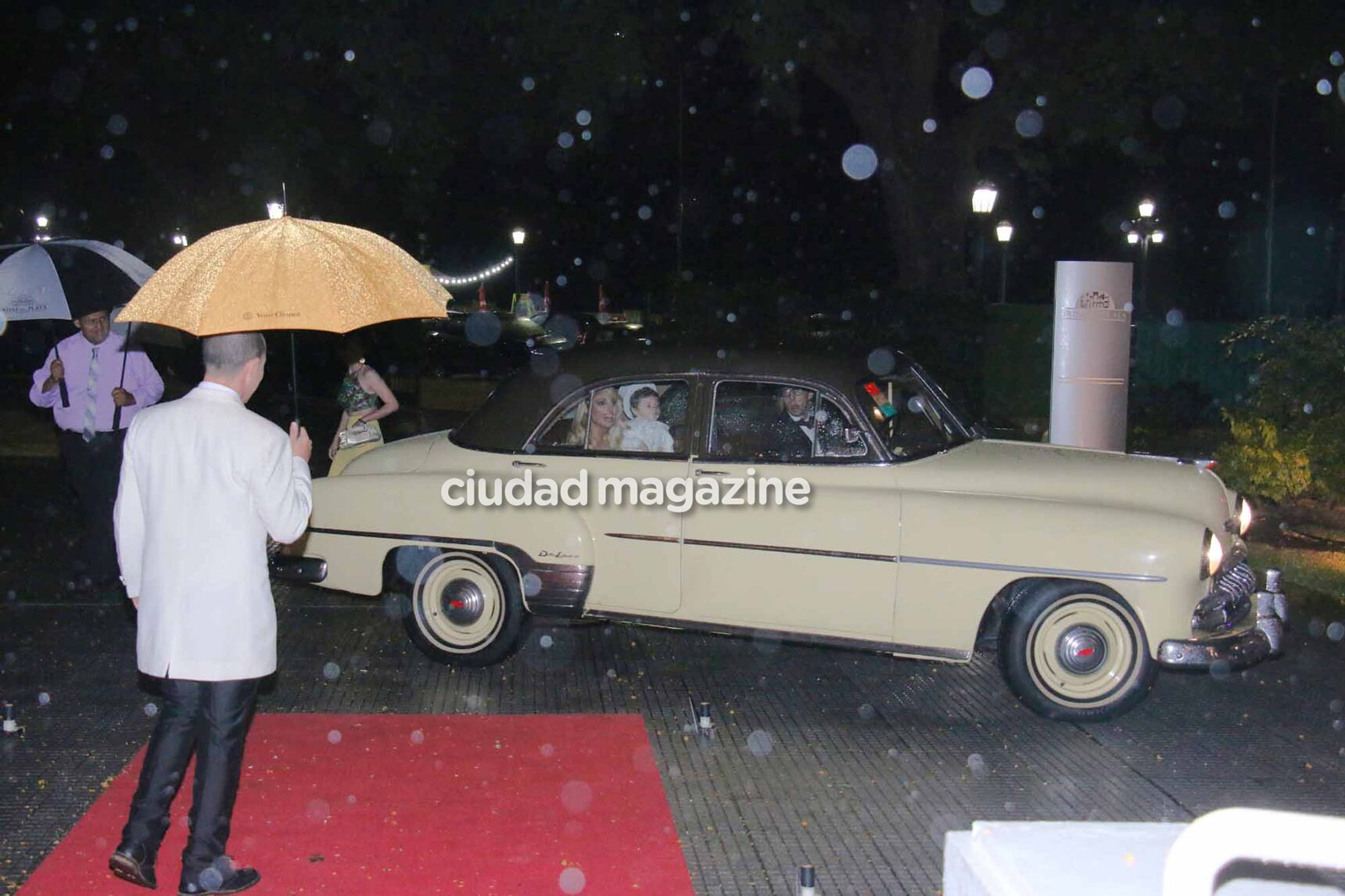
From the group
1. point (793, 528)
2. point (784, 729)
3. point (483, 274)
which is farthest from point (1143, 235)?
point (784, 729)

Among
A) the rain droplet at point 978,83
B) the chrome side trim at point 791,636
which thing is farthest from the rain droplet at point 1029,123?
the chrome side trim at point 791,636

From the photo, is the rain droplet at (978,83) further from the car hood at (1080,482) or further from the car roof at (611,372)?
the car hood at (1080,482)

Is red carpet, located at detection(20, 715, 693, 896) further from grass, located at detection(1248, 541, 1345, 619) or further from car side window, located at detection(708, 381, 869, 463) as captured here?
grass, located at detection(1248, 541, 1345, 619)

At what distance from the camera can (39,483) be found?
14641mm

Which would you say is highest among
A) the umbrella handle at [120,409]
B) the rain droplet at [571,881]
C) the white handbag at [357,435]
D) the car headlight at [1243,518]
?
the umbrella handle at [120,409]

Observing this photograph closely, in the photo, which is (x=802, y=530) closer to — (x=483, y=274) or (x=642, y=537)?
(x=642, y=537)

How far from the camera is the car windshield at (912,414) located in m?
7.13

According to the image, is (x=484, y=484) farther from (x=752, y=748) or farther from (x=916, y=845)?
(x=916, y=845)

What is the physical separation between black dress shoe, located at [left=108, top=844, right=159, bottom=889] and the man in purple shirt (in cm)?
482

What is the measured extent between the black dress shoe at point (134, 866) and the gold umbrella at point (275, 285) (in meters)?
1.74

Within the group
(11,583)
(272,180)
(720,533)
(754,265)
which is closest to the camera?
(720,533)

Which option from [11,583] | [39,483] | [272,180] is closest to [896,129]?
[272,180]

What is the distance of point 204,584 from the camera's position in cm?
451

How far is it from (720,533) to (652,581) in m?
0.46
